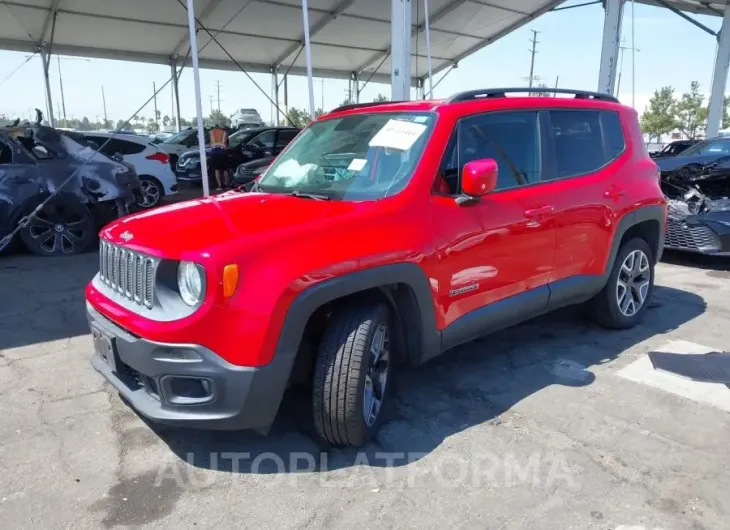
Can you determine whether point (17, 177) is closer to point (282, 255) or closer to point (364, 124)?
point (364, 124)

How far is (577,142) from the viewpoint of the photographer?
4242 millimetres

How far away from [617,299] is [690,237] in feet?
10.6

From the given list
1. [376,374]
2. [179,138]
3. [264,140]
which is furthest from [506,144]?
[179,138]

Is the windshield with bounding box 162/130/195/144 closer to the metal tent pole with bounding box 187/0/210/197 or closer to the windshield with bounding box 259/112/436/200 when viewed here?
the metal tent pole with bounding box 187/0/210/197

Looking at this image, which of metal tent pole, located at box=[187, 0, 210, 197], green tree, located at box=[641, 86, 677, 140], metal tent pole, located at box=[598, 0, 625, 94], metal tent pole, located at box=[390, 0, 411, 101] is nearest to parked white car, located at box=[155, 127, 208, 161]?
metal tent pole, located at box=[390, 0, 411, 101]

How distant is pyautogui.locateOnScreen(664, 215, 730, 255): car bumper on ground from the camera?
6859 mm

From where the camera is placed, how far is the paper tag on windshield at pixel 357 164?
11.2ft

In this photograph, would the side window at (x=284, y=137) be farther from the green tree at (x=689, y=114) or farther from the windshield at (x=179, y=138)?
the green tree at (x=689, y=114)

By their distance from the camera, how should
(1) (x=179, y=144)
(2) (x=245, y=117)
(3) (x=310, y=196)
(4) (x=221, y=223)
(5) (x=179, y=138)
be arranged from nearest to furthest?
1. (4) (x=221, y=223)
2. (3) (x=310, y=196)
3. (1) (x=179, y=144)
4. (5) (x=179, y=138)
5. (2) (x=245, y=117)

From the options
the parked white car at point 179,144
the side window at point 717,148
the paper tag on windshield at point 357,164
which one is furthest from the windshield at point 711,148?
the parked white car at point 179,144

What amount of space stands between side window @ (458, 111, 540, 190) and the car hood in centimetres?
93

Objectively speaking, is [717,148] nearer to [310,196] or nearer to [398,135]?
Result: [398,135]

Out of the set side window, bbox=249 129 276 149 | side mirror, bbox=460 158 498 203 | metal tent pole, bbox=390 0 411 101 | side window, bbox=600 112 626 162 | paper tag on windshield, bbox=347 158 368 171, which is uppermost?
metal tent pole, bbox=390 0 411 101

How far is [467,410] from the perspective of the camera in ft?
11.5
